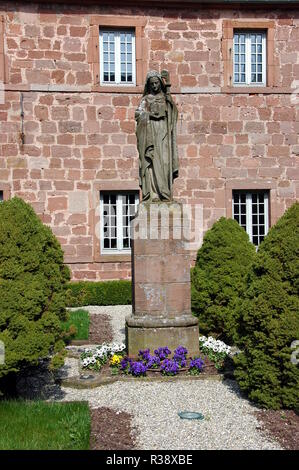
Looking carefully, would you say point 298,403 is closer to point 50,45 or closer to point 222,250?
point 222,250

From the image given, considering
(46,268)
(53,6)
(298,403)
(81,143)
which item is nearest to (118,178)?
(81,143)

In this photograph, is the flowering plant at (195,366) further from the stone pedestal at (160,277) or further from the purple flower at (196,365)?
the stone pedestal at (160,277)

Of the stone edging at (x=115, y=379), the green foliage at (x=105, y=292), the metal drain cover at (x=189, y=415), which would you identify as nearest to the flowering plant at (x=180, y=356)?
the stone edging at (x=115, y=379)

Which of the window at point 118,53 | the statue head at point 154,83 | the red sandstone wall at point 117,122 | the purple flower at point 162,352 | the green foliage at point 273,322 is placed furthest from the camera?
the window at point 118,53

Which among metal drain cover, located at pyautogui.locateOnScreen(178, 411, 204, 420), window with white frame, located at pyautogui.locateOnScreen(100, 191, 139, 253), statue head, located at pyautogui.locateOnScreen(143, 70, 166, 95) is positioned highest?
statue head, located at pyautogui.locateOnScreen(143, 70, 166, 95)

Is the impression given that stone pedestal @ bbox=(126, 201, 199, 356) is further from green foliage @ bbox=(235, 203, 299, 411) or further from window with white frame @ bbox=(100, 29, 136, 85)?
window with white frame @ bbox=(100, 29, 136, 85)

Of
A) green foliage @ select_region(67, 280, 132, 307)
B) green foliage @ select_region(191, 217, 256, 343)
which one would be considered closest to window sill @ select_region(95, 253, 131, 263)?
green foliage @ select_region(67, 280, 132, 307)

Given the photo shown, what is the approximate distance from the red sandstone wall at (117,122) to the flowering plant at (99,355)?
573 cm

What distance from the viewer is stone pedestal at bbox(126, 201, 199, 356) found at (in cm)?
733

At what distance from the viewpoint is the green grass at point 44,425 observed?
4.50 metres

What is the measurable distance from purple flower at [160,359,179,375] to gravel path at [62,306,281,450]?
6.9 inches

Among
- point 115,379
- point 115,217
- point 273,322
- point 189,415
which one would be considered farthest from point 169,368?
point 115,217

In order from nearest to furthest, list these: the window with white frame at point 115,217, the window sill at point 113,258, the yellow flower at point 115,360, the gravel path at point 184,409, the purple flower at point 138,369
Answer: the gravel path at point 184,409 → the purple flower at point 138,369 → the yellow flower at point 115,360 → the window sill at point 113,258 → the window with white frame at point 115,217

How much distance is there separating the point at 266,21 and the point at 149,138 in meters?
7.98
